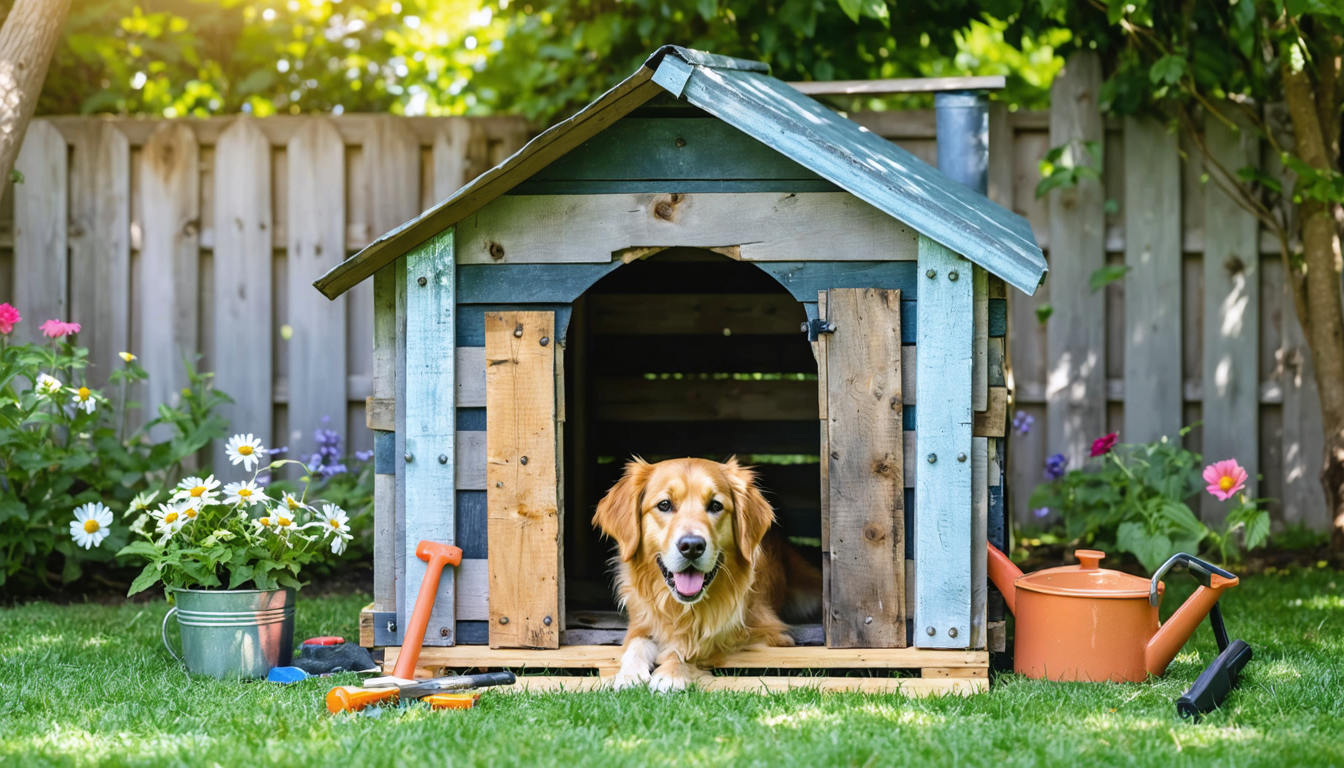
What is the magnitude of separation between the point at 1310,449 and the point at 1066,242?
5.14ft

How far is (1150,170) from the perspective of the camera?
5.65 m

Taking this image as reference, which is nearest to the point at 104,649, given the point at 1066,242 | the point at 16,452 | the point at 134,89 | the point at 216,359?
the point at 16,452

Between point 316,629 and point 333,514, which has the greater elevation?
point 333,514

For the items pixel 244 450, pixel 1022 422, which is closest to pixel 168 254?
pixel 244 450

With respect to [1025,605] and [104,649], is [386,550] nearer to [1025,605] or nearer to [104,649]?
[104,649]

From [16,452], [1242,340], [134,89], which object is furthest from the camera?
[134,89]

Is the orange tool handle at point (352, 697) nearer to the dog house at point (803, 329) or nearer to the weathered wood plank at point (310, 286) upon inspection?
the dog house at point (803, 329)

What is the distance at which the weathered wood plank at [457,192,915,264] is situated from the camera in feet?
12.0

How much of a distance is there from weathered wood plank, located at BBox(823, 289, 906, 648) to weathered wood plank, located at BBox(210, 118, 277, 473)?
3.51 metres

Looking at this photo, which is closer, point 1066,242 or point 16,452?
point 16,452

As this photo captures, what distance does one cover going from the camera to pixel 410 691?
329 cm

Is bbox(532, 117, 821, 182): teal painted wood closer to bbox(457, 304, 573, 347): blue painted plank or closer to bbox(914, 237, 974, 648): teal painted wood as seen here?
bbox(457, 304, 573, 347): blue painted plank

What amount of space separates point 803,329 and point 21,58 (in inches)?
129

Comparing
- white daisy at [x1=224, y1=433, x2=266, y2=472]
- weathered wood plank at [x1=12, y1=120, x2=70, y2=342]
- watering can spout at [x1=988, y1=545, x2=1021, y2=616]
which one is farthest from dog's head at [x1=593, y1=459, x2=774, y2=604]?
weathered wood plank at [x1=12, y1=120, x2=70, y2=342]
